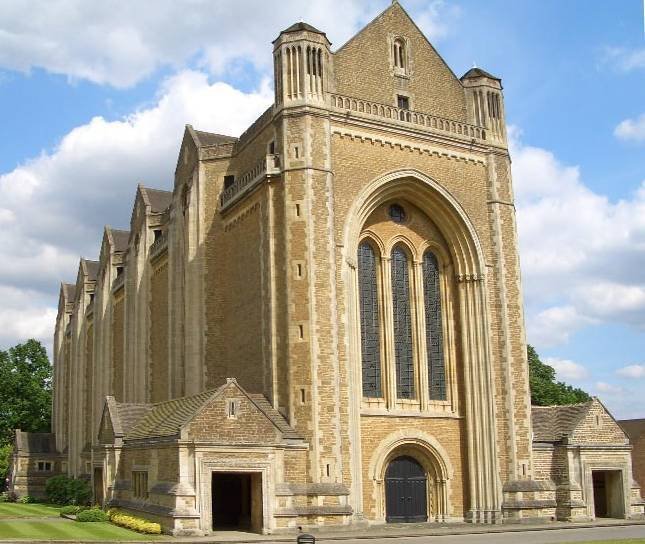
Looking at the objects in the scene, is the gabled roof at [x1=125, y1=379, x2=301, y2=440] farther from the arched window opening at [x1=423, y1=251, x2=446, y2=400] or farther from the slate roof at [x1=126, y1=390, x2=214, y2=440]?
the arched window opening at [x1=423, y1=251, x2=446, y2=400]

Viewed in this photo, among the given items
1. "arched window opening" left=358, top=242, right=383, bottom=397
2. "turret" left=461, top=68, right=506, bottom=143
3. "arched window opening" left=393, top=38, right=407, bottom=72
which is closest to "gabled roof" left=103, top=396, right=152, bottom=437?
"arched window opening" left=358, top=242, right=383, bottom=397

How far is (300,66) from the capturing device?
34.5 m

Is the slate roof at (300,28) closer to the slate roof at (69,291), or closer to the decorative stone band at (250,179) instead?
the decorative stone band at (250,179)

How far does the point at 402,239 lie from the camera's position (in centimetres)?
3731

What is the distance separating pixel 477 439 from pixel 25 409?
51833 mm

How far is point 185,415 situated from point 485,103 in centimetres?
2068

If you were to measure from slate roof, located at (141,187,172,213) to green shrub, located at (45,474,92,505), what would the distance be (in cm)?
1639

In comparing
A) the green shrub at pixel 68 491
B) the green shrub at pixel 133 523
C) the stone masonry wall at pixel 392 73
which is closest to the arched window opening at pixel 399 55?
the stone masonry wall at pixel 392 73

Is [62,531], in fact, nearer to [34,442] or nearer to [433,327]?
[433,327]

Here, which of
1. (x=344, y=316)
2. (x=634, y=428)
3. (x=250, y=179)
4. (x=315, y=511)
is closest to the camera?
(x=315, y=511)

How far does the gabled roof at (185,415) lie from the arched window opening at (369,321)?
190 inches

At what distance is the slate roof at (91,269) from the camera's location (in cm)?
6588

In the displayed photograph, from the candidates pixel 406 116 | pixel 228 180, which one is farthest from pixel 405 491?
pixel 228 180

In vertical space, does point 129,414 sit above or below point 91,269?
below
